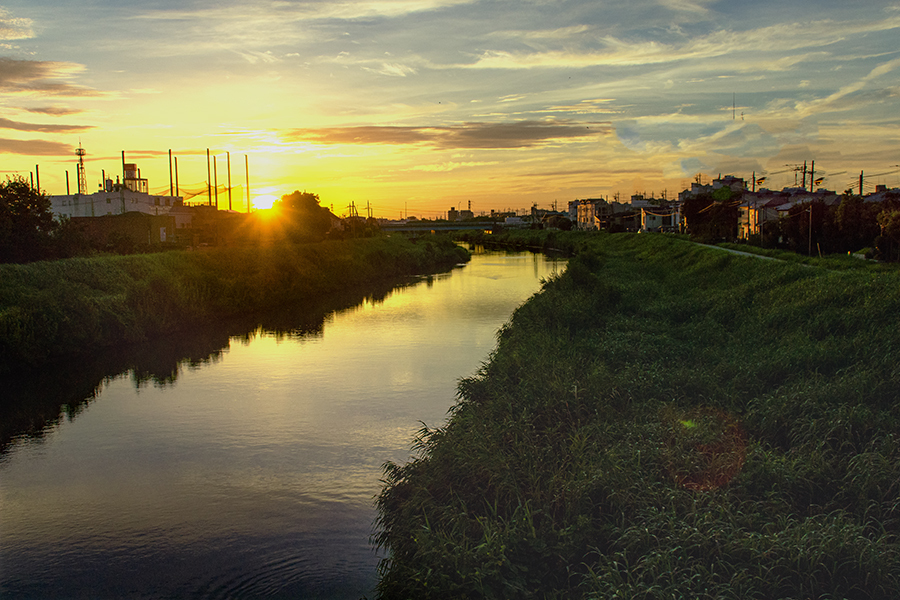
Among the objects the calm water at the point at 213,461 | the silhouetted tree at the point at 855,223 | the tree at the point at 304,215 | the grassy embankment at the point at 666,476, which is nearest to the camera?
the grassy embankment at the point at 666,476

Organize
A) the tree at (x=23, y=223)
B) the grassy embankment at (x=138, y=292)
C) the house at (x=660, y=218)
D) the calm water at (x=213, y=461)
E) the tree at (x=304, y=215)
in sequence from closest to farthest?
the calm water at (x=213, y=461) → the grassy embankment at (x=138, y=292) → the tree at (x=23, y=223) → the tree at (x=304, y=215) → the house at (x=660, y=218)

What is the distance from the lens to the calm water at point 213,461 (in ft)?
27.5

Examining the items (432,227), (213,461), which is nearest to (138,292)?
(213,461)

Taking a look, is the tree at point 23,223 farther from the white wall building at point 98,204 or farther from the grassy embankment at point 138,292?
the white wall building at point 98,204

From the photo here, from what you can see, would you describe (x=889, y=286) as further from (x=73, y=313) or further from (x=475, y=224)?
(x=475, y=224)

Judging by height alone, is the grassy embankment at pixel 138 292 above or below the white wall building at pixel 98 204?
below

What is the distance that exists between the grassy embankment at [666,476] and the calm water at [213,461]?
1279 millimetres

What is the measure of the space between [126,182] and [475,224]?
2140 inches

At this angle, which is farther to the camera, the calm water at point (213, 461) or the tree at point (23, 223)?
the tree at point (23, 223)

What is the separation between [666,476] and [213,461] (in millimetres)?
7705

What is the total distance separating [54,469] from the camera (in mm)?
11742

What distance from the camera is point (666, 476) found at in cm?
834

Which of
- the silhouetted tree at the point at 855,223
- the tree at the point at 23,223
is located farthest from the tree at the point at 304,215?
the silhouetted tree at the point at 855,223

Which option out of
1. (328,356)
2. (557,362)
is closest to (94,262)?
(328,356)
